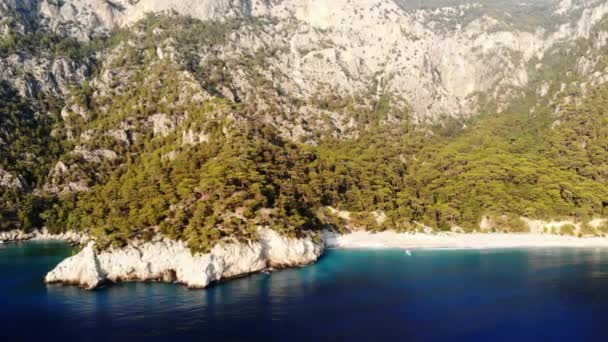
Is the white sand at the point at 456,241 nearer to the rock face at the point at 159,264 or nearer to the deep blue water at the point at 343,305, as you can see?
the deep blue water at the point at 343,305

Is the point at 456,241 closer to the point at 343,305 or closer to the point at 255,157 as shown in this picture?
the point at 255,157

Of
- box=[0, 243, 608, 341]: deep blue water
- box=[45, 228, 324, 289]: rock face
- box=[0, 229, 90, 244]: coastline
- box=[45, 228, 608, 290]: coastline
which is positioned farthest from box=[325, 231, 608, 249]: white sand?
box=[0, 229, 90, 244]: coastline

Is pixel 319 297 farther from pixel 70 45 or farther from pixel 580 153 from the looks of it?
pixel 70 45

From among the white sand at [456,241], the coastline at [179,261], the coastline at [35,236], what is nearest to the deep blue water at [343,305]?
the coastline at [179,261]

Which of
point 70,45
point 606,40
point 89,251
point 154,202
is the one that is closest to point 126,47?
point 70,45

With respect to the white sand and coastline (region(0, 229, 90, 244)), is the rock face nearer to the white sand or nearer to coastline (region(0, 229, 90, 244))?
the white sand
